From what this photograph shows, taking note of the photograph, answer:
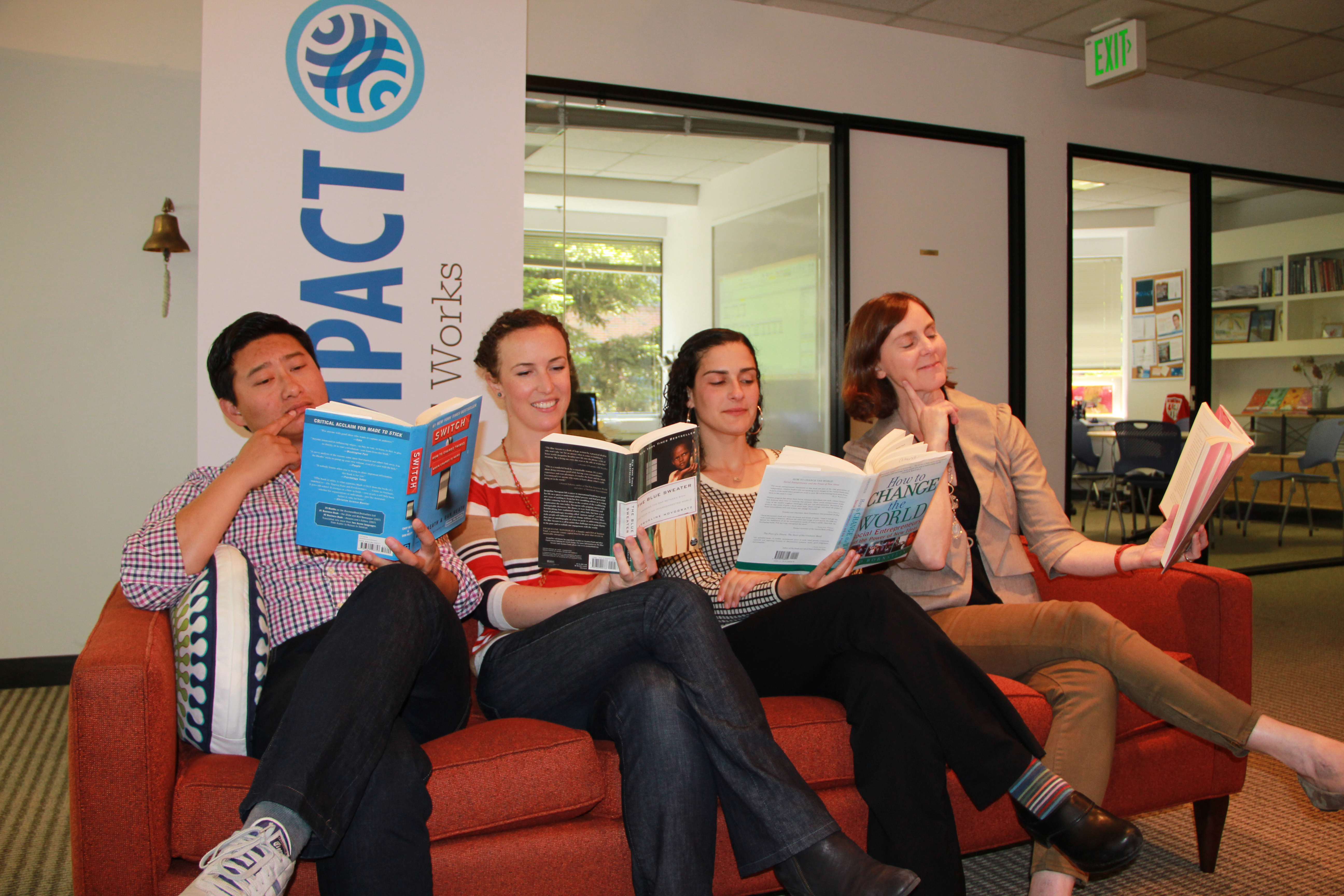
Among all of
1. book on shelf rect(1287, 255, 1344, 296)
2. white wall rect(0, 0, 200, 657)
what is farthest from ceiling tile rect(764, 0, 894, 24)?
book on shelf rect(1287, 255, 1344, 296)

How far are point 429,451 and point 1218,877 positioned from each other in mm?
2008

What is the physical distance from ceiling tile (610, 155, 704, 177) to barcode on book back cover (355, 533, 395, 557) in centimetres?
421

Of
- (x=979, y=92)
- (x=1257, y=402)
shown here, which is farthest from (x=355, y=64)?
(x=1257, y=402)

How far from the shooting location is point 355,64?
2.95 metres

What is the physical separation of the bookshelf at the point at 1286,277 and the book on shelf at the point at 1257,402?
0.32 metres

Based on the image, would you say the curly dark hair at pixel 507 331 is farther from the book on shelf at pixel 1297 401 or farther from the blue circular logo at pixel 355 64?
the book on shelf at pixel 1297 401

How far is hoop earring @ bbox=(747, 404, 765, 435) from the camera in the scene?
2.31 metres

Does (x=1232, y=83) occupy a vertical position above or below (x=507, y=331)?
above

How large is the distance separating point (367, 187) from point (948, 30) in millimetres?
3120

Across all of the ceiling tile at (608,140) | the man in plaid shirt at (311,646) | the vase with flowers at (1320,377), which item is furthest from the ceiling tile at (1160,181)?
the man in plaid shirt at (311,646)

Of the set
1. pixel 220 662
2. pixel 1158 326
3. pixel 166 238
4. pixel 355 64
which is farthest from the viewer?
pixel 1158 326

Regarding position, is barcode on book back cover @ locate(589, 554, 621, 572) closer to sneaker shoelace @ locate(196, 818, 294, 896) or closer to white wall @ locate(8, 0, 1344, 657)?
sneaker shoelace @ locate(196, 818, 294, 896)

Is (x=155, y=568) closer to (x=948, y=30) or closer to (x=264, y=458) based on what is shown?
(x=264, y=458)

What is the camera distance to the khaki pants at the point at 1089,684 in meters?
1.73
